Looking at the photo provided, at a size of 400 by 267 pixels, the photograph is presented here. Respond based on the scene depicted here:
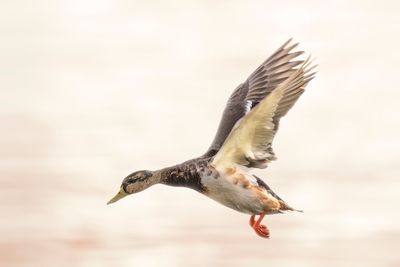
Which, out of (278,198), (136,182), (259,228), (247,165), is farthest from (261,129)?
(136,182)

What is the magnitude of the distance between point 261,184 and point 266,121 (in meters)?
1.28

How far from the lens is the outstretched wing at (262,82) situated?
60.3ft

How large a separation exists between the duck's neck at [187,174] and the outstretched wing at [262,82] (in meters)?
2.74

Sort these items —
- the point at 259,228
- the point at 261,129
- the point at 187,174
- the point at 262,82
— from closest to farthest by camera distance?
the point at 261,129 < the point at 187,174 < the point at 259,228 < the point at 262,82

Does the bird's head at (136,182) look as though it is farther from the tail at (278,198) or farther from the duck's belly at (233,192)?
the tail at (278,198)

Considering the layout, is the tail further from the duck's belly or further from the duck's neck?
the duck's neck

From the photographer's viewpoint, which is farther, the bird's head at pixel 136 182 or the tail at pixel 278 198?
A: the bird's head at pixel 136 182

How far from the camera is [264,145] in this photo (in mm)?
14883

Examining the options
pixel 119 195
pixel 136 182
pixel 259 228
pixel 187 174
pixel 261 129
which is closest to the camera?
pixel 261 129

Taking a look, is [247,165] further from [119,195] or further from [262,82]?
[262,82]

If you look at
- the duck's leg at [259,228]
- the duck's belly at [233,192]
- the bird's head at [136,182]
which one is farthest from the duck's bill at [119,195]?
the duck's leg at [259,228]

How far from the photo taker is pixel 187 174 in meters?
15.1

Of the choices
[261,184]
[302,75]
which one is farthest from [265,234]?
[302,75]

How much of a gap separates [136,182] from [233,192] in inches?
84.6
